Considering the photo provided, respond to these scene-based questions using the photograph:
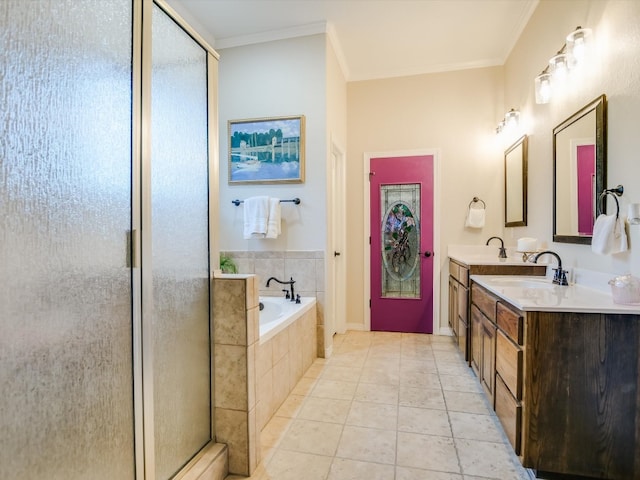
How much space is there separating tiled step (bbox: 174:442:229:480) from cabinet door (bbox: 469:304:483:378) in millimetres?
1684

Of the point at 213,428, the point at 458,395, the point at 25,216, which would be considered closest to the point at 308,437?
the point at 213,428

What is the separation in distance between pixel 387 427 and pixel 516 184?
2458mm

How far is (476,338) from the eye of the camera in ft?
8.13

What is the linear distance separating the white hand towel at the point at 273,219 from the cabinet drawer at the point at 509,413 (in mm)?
1940

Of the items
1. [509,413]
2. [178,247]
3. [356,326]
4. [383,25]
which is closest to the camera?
[178,247]

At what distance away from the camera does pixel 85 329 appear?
97cm

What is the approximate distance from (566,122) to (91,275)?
107 inches

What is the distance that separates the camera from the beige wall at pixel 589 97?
1.63 meters

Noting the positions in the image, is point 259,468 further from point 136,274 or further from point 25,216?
point 25,216

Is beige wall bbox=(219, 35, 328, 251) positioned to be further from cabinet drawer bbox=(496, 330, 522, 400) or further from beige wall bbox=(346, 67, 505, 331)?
cabinet drawer bbox=(496, 330, 522, 400)

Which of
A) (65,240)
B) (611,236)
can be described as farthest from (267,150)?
(611,236)

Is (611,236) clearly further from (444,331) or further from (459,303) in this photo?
(444,331)

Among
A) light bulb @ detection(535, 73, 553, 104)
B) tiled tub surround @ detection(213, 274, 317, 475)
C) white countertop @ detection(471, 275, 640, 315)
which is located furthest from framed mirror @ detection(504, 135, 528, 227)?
tiled tub surround @ detection(213, 274, 317, 475)

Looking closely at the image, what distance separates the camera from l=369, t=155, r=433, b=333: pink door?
3.85 metres
